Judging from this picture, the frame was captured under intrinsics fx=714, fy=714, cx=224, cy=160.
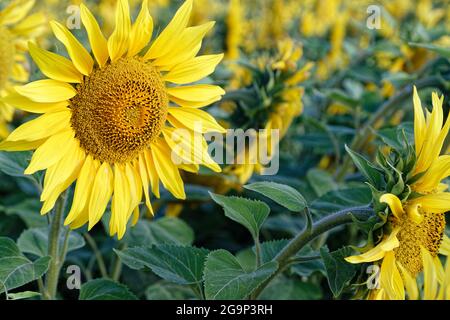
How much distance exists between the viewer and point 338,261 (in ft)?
3.41

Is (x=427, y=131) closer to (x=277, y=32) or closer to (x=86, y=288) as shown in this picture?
(x=86, y=288)

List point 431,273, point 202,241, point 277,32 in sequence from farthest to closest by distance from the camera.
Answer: point 277,32, point 202,241, point 431,273

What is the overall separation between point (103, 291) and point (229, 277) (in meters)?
0.25

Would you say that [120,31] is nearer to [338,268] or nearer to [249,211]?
[249,211]

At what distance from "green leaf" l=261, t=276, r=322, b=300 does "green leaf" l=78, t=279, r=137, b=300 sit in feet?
1.12

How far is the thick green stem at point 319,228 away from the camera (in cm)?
103

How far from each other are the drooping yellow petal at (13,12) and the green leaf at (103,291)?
69 centimetres

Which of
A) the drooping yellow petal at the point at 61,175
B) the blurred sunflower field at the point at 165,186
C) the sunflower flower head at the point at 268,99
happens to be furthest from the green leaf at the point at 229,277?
the sunflower flower head at the point at 268,99

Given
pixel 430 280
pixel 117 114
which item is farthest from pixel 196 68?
pixel 430 280

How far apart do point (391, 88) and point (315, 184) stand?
1.85ft

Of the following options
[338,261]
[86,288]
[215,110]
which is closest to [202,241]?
[215,110]

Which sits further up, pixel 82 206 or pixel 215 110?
pixel 215 110

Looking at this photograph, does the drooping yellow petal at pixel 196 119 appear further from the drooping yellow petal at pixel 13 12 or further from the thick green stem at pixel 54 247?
the drooping yellow petal at pixel 13 12

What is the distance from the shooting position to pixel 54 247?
112 centimetres
